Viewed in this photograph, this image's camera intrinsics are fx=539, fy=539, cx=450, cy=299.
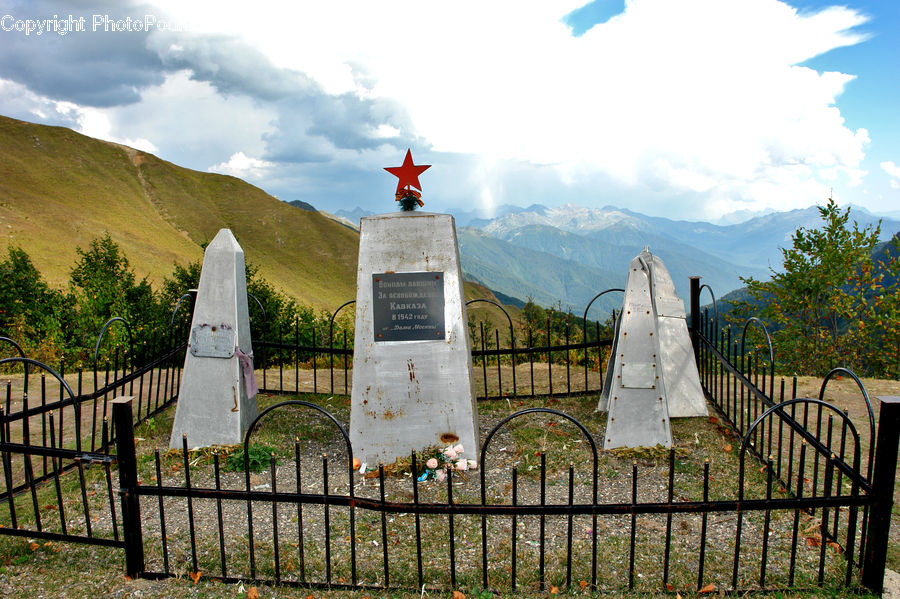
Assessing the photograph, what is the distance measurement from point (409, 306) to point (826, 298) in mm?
14026

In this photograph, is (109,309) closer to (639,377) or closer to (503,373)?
(503,373)

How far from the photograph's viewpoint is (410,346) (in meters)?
5.98

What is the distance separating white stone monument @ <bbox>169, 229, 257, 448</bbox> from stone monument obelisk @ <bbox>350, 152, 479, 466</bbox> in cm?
163

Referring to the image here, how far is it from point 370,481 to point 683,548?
3.08 metres

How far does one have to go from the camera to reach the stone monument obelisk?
5.97 metres

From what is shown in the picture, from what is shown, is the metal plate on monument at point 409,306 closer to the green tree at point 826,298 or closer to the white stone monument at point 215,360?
the white stone monument at point 215,360

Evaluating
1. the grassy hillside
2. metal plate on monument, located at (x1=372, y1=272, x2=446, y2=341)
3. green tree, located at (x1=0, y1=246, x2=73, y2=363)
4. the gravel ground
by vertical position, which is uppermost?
the grassy hillside

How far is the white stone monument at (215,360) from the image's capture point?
21.2 ft

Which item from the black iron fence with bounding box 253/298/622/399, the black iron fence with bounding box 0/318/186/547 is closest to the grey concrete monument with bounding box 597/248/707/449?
the black iron fence with bounding box 253/298/622/399

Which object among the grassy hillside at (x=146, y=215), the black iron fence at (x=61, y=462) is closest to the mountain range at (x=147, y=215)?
the grassy hillside at (x=146, y=215)

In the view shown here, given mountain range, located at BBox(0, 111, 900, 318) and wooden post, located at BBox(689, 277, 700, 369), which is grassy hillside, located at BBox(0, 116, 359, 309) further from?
wooden post, located at BBox(689, 277, 700, 369)

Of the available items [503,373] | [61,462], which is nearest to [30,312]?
[61,462]

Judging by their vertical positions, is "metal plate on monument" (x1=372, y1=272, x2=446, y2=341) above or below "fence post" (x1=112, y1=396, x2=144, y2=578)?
above

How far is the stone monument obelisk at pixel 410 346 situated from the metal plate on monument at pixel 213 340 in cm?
168
